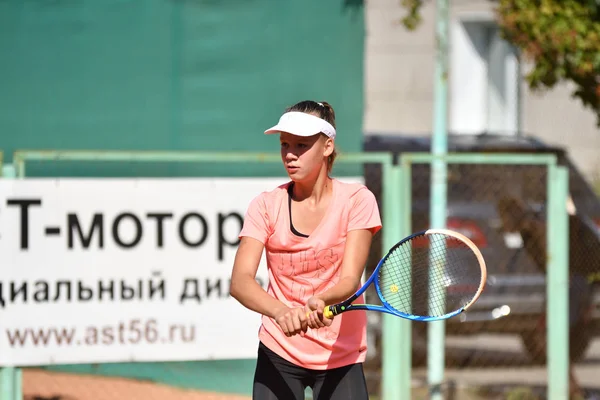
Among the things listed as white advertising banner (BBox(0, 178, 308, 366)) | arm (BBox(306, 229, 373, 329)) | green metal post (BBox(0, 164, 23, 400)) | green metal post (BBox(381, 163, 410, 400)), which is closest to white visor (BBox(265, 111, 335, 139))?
arm (BBox(306, 229, 373, 329))

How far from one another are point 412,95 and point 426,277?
436 inches

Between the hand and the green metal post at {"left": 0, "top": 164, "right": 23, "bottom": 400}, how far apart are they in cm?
311

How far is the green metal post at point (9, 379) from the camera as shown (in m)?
6.46

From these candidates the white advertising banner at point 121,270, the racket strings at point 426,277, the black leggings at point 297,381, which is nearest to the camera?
the black leggings at point 297,381

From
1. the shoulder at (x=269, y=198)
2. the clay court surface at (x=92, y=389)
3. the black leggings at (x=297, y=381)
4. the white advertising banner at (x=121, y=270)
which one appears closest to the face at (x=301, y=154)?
the shoulder at (x=269, y=198)

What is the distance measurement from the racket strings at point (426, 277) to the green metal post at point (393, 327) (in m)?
0.98

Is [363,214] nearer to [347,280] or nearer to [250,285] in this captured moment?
[347,280]

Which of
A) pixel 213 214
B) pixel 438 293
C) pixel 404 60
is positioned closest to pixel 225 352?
pixel 213 214

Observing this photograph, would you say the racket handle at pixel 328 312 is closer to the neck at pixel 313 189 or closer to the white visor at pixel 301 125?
the neck at pixel 313 189

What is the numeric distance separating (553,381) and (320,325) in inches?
158

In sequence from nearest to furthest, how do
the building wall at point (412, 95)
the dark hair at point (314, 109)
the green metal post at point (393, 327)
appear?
the dark hair at point (314, 109) < the green metal post at point (393, 327) < the building wall at point (412, 95)

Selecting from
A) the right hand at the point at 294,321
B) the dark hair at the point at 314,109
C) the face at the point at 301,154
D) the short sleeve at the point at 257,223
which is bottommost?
the right hand at the point at 294,321

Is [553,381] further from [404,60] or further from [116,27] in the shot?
[404,60]

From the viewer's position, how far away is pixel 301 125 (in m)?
4.23
